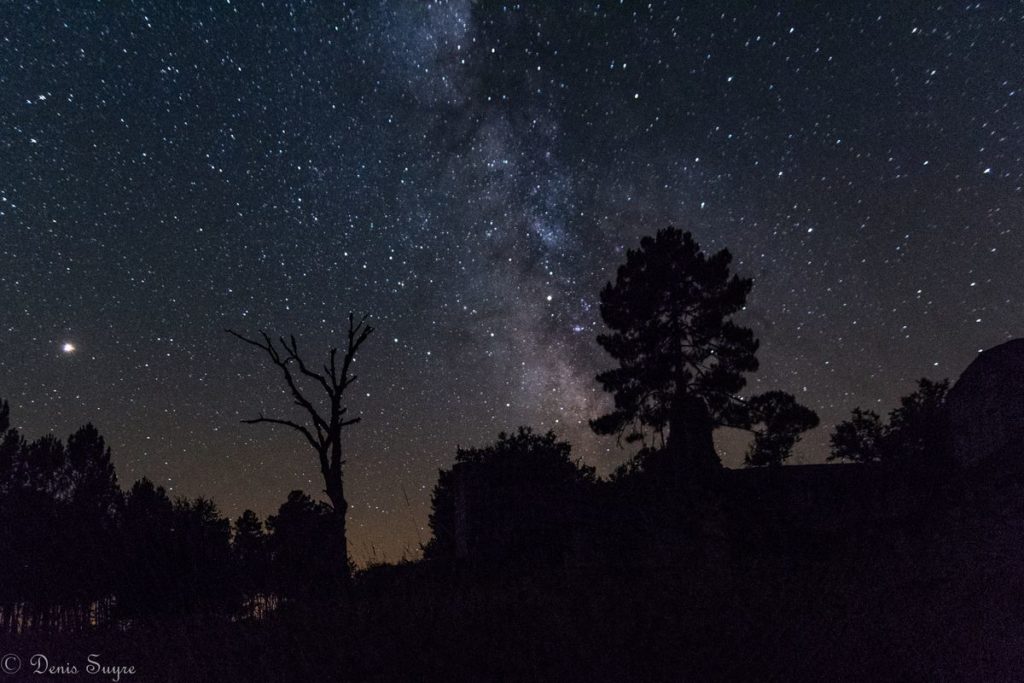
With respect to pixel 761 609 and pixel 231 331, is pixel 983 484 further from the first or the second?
pixel 231 331

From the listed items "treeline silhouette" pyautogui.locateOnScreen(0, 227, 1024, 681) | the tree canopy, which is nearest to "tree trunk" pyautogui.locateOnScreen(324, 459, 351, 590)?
"treeline silhouette" pyautogui.locateOnScreen(0, 227, 1024, 681)

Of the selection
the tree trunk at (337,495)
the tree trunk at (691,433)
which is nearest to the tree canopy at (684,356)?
the tree trunk at (691,433)

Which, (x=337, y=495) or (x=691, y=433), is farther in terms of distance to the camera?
(x=691, y=433)

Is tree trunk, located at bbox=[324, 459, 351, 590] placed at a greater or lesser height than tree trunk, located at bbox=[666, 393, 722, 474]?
lesser

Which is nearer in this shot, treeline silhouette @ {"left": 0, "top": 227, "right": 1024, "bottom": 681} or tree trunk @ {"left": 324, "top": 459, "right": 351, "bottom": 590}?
→ treeline silhouette @ {"left": 0, "top": 227, "right": 1024, "bottom": 681}

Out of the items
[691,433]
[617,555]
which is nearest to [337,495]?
[617,555]

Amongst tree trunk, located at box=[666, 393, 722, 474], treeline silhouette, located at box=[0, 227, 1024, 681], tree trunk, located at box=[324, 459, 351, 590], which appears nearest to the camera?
treeline silhouette, located at box=[0, 227, 1024, 681]

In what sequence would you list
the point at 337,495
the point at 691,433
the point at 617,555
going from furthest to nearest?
the point at 691,433
the point at 337,495
the point at 617,555

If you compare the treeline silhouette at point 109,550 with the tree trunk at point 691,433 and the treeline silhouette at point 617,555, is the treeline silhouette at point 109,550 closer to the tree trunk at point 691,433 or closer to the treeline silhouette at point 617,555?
the treeline silhouette at point 617,555

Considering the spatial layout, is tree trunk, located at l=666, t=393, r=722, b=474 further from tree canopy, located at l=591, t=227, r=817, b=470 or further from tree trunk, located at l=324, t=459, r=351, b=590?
tree trunk, located at l=324, t=459, r=351, b=590

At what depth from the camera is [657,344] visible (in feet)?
101

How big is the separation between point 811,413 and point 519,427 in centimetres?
2629

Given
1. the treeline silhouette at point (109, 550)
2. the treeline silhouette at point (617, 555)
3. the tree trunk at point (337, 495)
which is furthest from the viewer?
the tree trunk at point (337, 495)

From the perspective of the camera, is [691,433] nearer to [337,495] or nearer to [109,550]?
[337,495]
